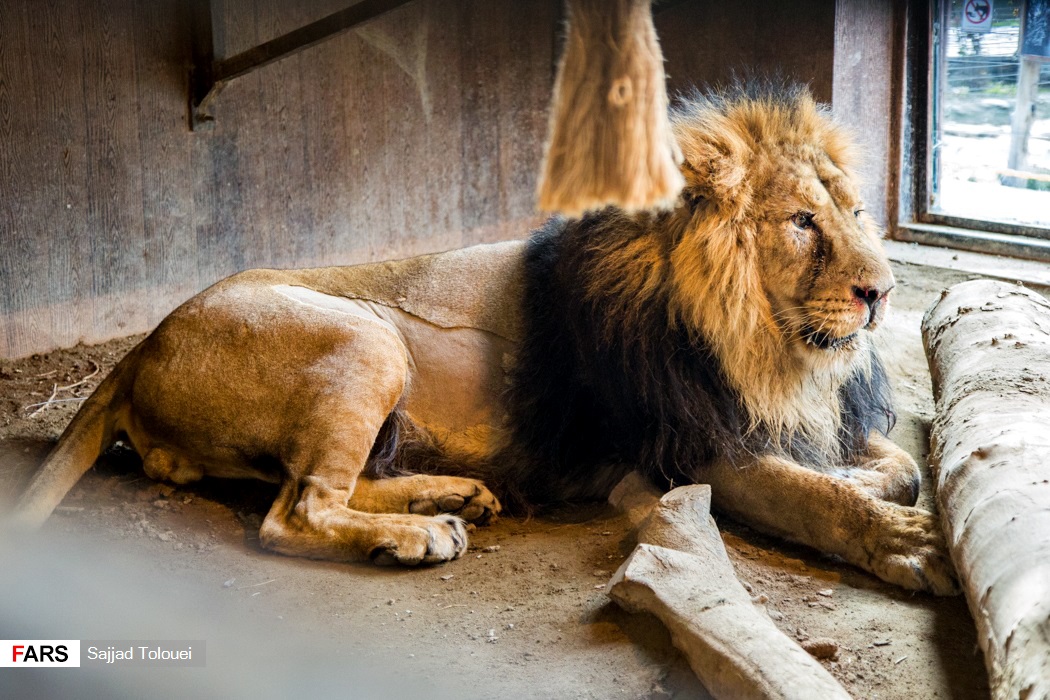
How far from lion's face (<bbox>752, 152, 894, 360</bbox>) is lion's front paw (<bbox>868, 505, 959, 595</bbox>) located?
55cm

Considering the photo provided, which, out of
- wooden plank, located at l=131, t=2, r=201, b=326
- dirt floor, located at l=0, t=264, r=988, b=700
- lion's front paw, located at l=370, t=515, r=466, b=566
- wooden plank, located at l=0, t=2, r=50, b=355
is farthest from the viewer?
wooden plank, located at l=131, t=2, r=201, b=326

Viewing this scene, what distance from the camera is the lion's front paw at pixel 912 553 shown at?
2.72m

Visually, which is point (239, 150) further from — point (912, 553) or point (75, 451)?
point (912, 553)

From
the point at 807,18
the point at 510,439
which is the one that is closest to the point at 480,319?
the point at 510,439

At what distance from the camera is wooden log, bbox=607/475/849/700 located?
6.59 feet

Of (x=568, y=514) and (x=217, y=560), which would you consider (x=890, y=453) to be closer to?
(x=568, y=514)

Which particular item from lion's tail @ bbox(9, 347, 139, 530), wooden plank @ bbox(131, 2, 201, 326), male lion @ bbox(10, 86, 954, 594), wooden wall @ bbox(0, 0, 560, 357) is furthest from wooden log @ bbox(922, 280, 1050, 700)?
wooden plank @ bbox(131, 2, 201, 326)

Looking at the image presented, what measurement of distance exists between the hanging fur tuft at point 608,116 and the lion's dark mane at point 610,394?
4.60 ft

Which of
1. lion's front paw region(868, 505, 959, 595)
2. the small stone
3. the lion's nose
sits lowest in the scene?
the small stone

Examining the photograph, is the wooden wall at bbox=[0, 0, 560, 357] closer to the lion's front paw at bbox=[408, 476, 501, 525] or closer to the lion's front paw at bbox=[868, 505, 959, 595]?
the lion's front paw at bbox=[408, 476, 501, 525]

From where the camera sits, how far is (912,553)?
110 inches

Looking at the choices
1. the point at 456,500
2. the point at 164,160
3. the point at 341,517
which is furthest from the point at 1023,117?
the point at 341,517

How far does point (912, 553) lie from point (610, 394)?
1.00 metres

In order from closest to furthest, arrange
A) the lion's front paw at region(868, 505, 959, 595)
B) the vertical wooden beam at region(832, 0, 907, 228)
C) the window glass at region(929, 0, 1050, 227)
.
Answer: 1. the lion's front paw at region(868, 505, 959, 595)
2. the window glass at region(929, 0, 1050, 227)
3. the vertical wooden beam at region(832, 0, 907, 228)
